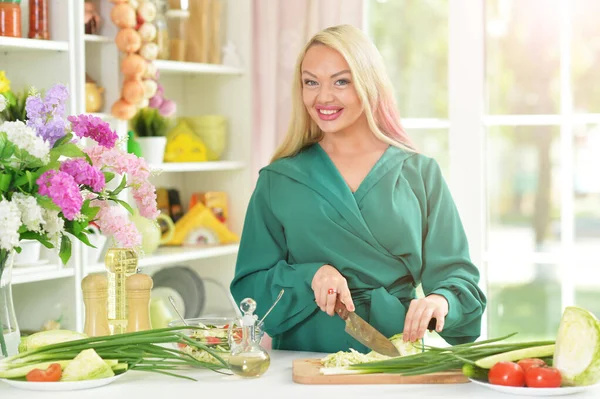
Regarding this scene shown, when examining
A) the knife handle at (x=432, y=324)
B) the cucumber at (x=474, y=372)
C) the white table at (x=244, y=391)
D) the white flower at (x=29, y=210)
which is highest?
the white flower at (x=29, y=210)

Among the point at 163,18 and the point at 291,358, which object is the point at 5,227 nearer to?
the point at 291,358

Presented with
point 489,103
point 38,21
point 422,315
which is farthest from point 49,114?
point 489,103

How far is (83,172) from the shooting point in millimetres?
1954

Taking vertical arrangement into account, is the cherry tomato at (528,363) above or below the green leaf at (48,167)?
below

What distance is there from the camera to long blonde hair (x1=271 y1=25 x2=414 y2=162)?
2.48 meters

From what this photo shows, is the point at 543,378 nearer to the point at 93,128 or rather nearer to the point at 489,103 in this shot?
the point at 93,128

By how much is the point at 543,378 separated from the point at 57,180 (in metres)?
0.99

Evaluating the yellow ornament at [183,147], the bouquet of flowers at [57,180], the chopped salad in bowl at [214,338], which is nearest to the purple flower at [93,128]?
the bouquet of flowers at [57,180]

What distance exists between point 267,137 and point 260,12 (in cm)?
53

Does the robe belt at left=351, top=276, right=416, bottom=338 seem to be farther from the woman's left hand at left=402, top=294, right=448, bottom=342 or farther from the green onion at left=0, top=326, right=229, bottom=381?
the green onion at left=0, top=326, right=229, bottom=381

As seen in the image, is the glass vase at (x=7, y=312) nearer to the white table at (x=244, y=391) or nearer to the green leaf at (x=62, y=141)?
the white table at (x=244, y=391)

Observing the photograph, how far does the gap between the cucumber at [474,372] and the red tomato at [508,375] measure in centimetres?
5

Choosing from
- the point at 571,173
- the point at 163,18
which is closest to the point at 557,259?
the point at 571,173

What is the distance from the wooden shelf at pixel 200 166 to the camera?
3855 millimetres
